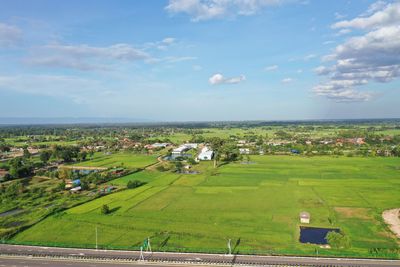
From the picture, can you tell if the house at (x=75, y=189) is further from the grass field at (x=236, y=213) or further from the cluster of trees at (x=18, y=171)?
the cluster of trees at (x=18, y=171)

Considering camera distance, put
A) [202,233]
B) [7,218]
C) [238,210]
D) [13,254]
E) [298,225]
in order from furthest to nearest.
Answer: [238,210] → [7,218] → [298,225] → [202,233] → [13,254]

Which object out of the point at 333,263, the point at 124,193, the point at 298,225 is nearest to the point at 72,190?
the point at 124,193

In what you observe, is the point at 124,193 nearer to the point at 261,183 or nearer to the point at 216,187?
the point at 216,187

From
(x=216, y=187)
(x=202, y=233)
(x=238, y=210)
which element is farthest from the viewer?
(x=216, y=187)

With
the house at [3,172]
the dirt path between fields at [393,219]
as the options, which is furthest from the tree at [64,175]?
the dirt path between fields at [393,219]

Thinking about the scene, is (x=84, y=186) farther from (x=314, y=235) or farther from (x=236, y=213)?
(x=314, y=235)

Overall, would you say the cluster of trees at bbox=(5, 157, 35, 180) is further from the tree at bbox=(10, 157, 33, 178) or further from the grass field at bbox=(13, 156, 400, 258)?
the grass field at bbox=(13, 156, 400, 258)
